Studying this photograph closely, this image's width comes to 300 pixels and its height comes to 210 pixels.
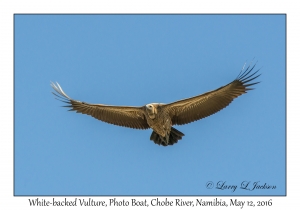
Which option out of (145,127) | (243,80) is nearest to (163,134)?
(145,127)

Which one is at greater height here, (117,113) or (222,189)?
(117,113)
